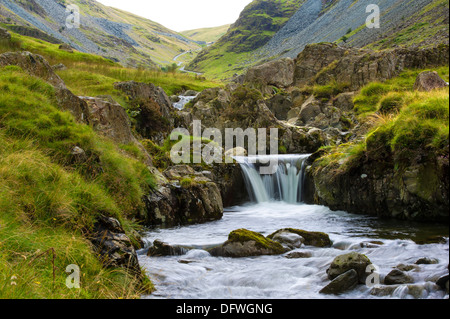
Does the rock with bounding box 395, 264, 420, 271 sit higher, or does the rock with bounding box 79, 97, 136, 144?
the rock with bounding box 79, 97, 136, 144

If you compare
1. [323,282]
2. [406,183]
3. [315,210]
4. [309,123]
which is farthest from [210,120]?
[406,183]

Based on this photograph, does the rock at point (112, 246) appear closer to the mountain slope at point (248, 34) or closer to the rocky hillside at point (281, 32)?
the rocky hillside at point (281, 32)

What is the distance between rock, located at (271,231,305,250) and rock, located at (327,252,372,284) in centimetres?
230

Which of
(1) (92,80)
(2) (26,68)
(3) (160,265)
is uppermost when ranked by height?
(1) (92,80)

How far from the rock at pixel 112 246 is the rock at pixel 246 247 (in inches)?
93.0

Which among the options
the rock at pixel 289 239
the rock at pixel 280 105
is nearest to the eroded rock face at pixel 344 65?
the rock at pixel 280 105

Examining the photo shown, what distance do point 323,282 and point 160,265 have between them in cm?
311

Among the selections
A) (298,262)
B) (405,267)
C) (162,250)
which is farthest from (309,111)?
(405,267)

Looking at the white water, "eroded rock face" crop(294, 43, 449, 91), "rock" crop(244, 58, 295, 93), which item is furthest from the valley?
"rock" crop(244, 58, 295, 93)

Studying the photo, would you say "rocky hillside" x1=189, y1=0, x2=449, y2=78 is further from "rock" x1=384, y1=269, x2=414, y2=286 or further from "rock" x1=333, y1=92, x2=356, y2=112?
"rock" x1=384, y1=269, x2=414, y2=286

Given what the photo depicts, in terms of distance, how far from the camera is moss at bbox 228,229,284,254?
21.7 ft

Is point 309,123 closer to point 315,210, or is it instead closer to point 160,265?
point 315,210
